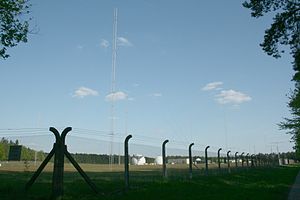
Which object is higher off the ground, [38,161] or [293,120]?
[293,120]

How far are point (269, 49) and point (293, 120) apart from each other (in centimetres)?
2840

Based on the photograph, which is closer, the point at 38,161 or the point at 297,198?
the point at 297,198

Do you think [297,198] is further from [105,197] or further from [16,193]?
[16,193]

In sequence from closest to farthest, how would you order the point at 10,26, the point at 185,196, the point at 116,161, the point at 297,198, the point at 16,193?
the point at 16,193 < the point at 185,196 < the point at 297,198 < the point at 10,26 < the point at 116,161

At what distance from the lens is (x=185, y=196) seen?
1018cm

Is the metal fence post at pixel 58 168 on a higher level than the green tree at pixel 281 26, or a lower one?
lower

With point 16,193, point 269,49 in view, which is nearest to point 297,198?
point 269,49

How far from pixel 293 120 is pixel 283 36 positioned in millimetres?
28502

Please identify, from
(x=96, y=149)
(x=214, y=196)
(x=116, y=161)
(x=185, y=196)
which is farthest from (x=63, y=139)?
(x=116, y=161)

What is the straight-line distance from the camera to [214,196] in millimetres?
10398

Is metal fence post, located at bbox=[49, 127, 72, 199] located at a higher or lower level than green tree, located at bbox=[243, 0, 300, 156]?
lower

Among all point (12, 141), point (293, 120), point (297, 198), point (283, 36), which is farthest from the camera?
point (293, 120)

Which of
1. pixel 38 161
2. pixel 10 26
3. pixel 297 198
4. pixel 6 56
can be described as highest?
pixel 10 26

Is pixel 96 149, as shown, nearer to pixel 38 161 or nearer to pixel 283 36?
pixel 38 161
